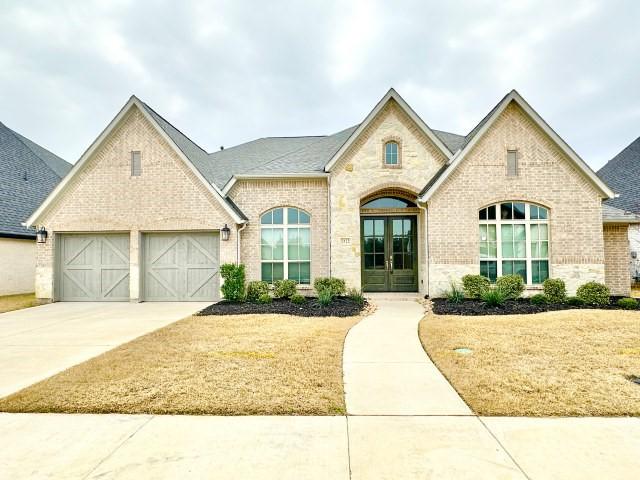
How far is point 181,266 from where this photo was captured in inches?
509

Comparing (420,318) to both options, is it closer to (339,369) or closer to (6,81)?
A: (339,369)

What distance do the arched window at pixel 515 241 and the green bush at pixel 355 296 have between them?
4313 millimetres

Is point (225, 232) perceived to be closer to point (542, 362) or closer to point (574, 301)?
point (542, 362)

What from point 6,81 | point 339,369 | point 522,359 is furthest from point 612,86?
point 6,81

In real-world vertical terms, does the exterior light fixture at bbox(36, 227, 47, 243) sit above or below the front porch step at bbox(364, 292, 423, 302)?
above

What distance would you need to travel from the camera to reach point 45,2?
13289 mm

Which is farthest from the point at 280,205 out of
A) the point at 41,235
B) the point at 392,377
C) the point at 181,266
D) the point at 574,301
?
the point at 574,301

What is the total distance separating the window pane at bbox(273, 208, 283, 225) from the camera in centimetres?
1341

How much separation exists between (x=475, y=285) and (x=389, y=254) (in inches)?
143

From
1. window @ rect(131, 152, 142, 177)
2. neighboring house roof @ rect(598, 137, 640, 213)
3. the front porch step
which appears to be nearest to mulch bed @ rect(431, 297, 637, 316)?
the front porch step

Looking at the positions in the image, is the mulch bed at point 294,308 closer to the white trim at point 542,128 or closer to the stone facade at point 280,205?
the stone facade at point 280,205

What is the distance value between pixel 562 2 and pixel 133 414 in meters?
17.3

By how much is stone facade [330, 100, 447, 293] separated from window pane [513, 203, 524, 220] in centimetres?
295

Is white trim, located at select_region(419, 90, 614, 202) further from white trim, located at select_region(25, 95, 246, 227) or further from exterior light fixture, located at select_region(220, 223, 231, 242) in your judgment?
white trim, located at select_region(25, 95, 246, 227)
